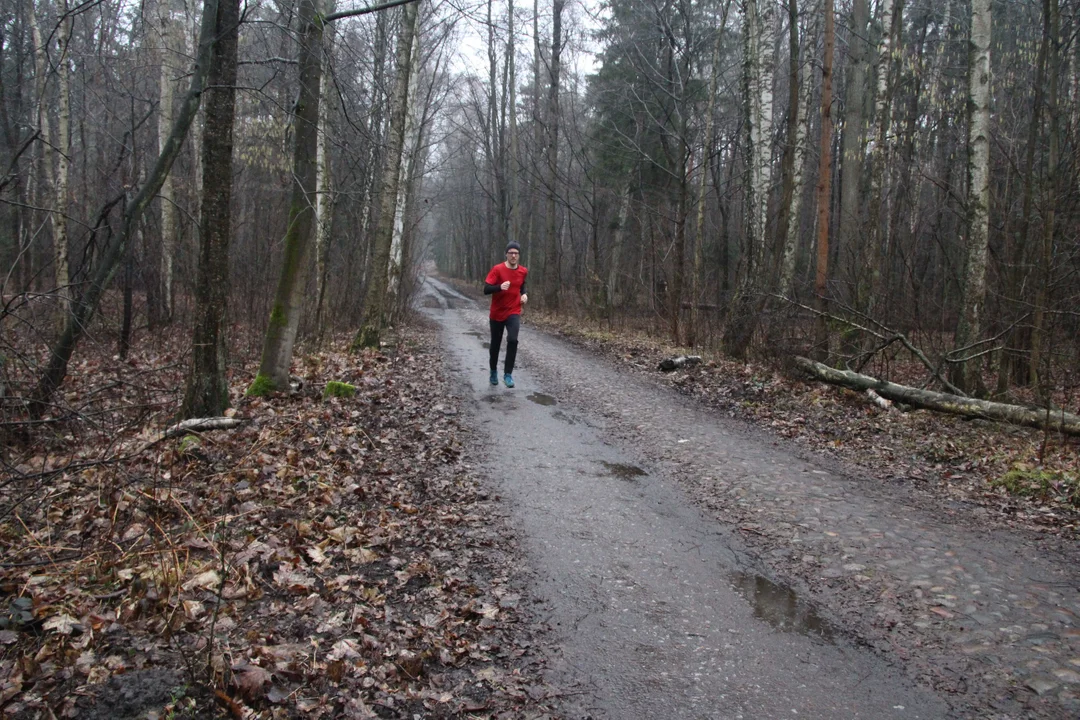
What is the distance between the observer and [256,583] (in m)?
4.05

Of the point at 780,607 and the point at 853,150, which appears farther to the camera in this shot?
the point at 853,150

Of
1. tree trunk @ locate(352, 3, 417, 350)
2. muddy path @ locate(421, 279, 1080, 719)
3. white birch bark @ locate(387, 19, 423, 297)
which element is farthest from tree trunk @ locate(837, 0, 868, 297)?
white birch bark @ locate(387, 19, 423, 297)

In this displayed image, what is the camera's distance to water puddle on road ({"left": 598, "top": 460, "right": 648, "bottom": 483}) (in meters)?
6.33

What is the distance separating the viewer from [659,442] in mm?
7520

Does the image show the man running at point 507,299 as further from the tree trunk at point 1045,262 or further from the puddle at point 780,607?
the tree trunk at point 1045,262

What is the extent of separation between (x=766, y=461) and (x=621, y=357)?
7.53m

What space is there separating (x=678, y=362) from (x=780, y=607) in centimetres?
864

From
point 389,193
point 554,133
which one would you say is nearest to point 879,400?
point 389,193

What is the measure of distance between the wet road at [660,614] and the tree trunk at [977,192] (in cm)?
573

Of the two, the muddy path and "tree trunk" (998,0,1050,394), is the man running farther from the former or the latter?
"tree trunk" (998,0,1050,394)

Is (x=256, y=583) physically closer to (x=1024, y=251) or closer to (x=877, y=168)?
(x=877, y=168)

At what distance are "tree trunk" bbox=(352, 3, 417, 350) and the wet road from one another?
286 inches

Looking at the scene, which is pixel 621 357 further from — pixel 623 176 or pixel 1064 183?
pixel 623 176

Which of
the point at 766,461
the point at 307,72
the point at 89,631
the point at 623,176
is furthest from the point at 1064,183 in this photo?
the point at 623,176
